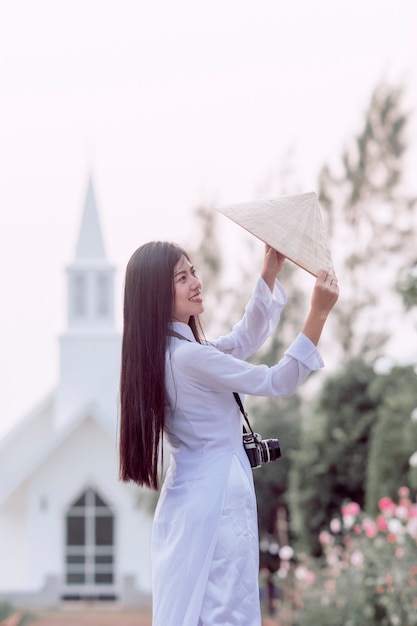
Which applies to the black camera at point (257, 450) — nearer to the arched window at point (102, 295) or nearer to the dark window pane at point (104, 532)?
the dark window pane at point (104, 532)

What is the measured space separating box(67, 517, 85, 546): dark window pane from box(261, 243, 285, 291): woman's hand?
26.8m

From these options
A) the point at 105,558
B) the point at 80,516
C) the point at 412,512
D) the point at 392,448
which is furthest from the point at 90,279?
the point at 412,512

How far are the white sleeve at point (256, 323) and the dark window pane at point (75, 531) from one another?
2674 cm

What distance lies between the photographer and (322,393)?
52.5 feet

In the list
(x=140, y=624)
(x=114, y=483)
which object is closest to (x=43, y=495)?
(x=114, y=483)

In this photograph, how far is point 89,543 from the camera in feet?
102

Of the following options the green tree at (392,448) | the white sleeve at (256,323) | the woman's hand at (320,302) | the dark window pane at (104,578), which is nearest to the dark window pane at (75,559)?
the dark window pane at (104,578)

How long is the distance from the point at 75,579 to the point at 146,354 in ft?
89.0

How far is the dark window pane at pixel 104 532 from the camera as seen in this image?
31.2m

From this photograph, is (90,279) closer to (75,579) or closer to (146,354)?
(75,579)

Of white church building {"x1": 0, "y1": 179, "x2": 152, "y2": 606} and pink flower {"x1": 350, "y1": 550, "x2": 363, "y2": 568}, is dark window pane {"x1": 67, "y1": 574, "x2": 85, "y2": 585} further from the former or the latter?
pink flower {"x1": 350, "y1": 550, "x2": 363, "y2": 568}

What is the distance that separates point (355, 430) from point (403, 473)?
2758mm

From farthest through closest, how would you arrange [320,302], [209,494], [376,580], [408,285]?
[376,580] → [408,285] → [209,494] → [320,302]

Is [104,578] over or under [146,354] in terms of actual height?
under
